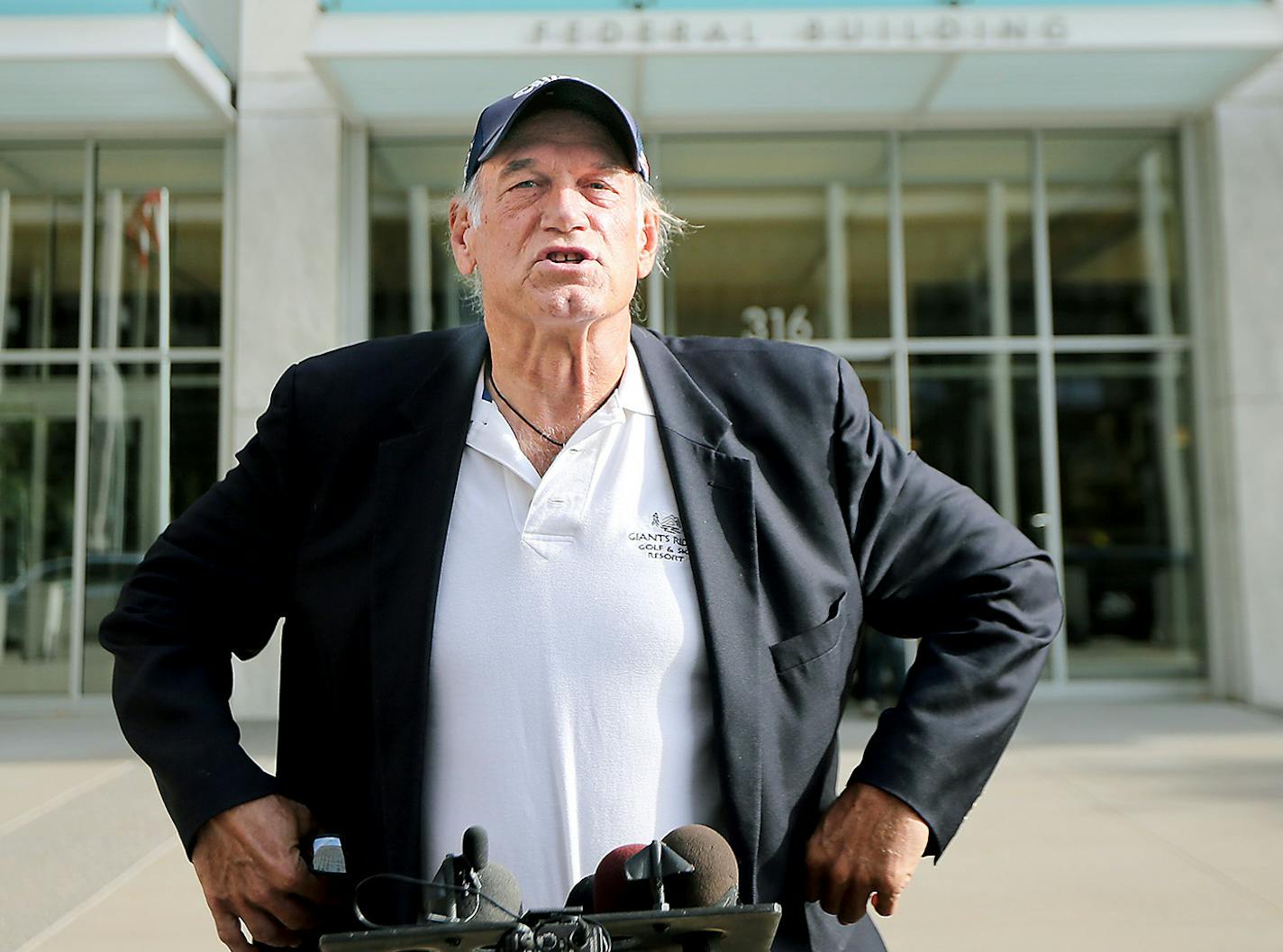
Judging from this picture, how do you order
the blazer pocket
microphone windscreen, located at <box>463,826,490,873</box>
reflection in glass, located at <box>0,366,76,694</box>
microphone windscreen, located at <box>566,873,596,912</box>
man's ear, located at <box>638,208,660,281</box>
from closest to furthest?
microphone windscreen, located at <box>463,826,490,873</box> < microphone windscreen, located at <box>566,873,596,912</box> < the blazer pocket < man's ear, located at <box>638,208,660,281</box> < reflection in glass, located at <box>0,366,76,694</box>

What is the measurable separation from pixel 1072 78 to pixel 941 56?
1158mm

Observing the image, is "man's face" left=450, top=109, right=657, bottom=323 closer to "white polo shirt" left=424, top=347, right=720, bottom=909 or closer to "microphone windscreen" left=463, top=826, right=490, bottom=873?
"white polo shirt" left=424, top=347, right=720, bottom=909

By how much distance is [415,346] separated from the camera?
1852 mm

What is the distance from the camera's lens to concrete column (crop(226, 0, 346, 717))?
31.3 ft

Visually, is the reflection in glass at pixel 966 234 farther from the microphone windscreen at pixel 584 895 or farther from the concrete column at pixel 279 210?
the microphone windscreen at pixel 584 895

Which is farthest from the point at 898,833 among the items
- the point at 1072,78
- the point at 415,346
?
the point at 1072,78

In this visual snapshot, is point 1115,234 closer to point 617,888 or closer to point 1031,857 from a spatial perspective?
point 1031,857

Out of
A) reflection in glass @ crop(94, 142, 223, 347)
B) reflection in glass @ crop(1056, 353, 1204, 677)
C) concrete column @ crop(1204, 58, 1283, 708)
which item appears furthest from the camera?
reflection in glass @ crop(94, 142, 223, 347)

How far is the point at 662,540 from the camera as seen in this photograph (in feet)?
Answer: 5.43

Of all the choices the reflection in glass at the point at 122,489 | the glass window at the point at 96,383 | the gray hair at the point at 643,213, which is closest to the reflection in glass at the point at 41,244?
the glass window at the point at 96,383

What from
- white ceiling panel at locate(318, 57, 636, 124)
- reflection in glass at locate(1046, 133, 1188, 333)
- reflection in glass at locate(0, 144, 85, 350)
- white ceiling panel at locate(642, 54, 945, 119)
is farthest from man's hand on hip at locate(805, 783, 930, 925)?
reflection in glass at locate(0, 144, 85, 350)

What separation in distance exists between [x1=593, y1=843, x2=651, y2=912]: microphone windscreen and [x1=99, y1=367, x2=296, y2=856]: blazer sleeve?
19.7 inches

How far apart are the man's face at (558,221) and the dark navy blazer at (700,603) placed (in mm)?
156

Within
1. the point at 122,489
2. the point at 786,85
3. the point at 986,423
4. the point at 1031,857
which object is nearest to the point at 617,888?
the point at 1031,857
